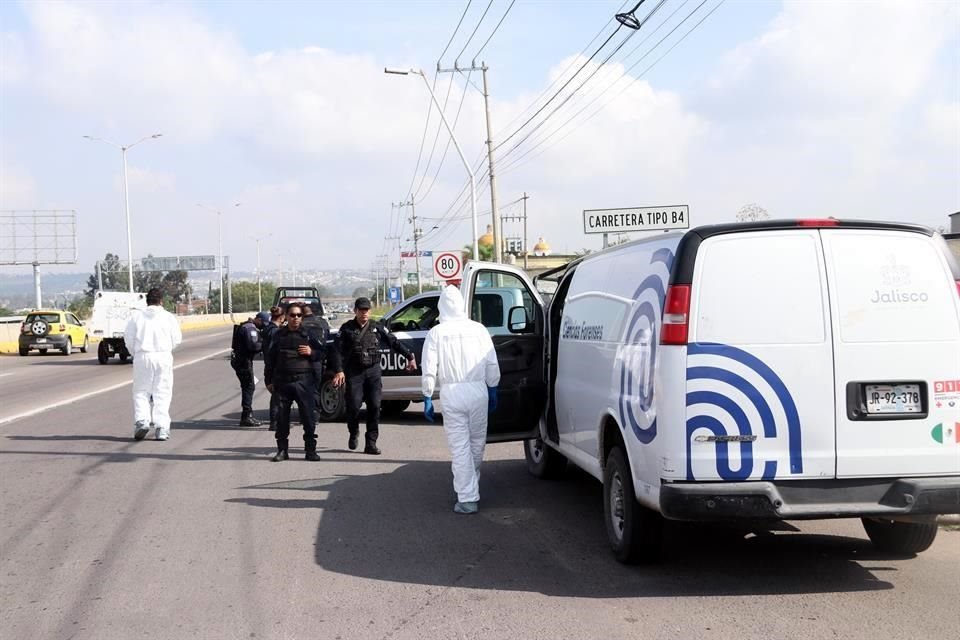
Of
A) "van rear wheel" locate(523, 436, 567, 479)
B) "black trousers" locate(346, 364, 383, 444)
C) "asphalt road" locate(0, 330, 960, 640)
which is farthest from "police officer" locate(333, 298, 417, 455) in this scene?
"van rear wheel" locate(523, 436, 567, 479)

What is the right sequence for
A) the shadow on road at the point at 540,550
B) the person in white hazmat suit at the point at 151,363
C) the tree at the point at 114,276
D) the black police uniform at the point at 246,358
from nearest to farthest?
1. the shadow on road at the point at 540,550
2. the person in white hazmat suit at the point at 151,363
3. the black police uniform at the point at 246,358
4. the tree at the point at 114,276

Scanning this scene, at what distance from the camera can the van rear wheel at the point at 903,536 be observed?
21.4 feet

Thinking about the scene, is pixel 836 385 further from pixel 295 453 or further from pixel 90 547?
pixel 295 453

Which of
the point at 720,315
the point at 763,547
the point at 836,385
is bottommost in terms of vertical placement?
the point at 763,547

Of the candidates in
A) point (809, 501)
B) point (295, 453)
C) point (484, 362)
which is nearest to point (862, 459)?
point (809, 501)

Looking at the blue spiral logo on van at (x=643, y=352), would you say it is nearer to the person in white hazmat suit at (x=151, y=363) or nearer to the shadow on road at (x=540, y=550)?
the shadow on road at (x=540, y=550)

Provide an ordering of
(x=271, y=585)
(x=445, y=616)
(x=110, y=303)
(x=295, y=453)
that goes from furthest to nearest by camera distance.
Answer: (x=110, y=303)
(x=295, y=453)
(x=271, y=585)
(x=445, y=616)

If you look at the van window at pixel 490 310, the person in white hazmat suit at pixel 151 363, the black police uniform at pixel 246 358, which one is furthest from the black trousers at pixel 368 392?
the black police uniform at pixel 246 358

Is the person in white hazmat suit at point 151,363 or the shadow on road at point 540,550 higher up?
the person in white hazmat suit at point 151,363

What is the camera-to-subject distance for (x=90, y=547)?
713 cm

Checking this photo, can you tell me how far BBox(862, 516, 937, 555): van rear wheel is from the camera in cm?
653

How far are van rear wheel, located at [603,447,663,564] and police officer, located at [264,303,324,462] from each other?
205 inches

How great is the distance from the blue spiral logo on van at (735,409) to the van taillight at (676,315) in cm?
12

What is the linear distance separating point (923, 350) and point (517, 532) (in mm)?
3267
